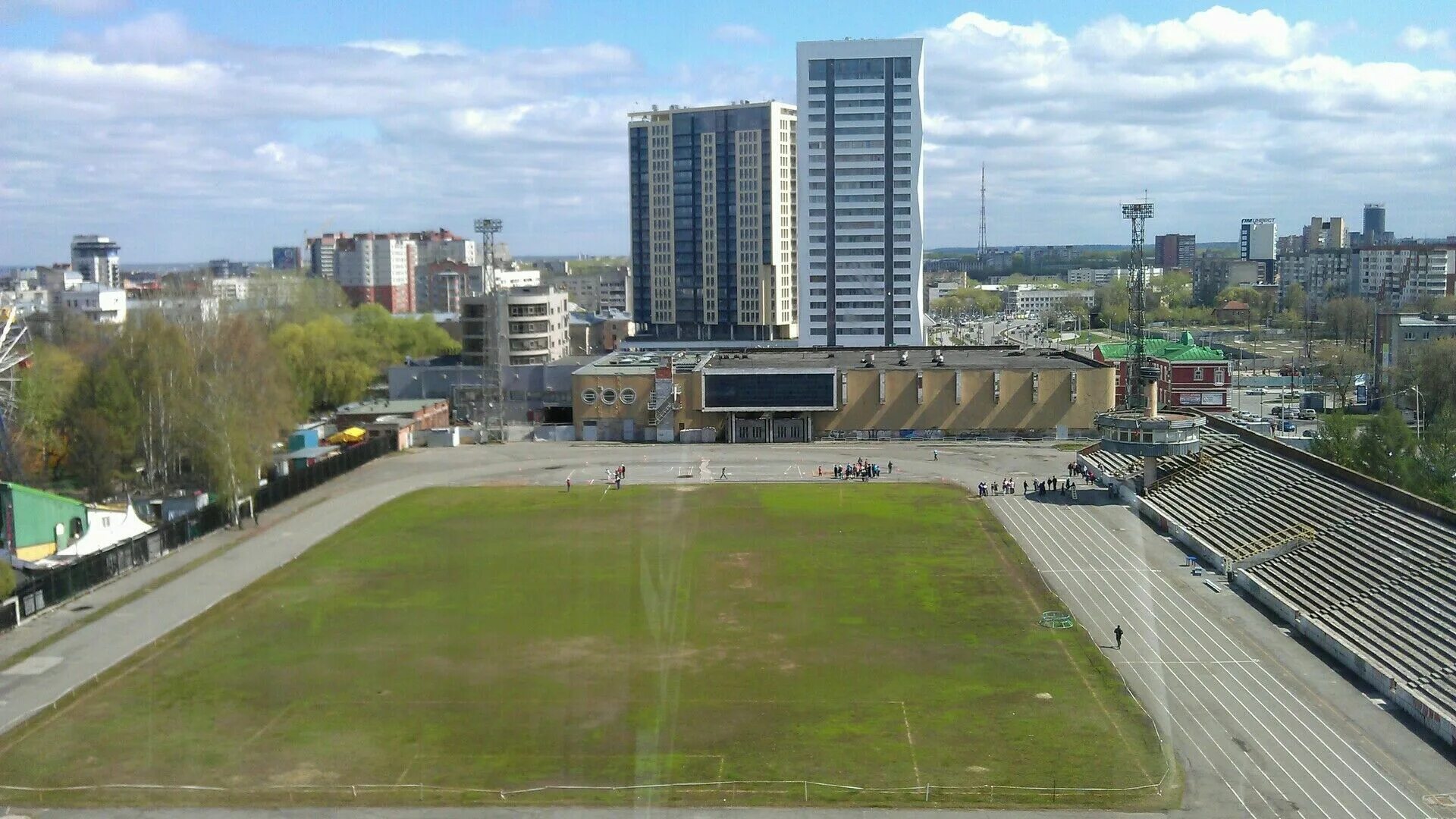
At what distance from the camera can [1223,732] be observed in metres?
18.0

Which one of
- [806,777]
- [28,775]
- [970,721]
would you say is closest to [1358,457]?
[970,721]

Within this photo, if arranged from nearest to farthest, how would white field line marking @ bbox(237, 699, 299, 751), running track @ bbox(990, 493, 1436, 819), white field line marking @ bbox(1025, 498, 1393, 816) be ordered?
running track @ bbox(990, 493, 1436, 819) < white field line marking @ bbox(1025, 498, 1393, 816) < white field line marking @ bbox(237, 699, 299, 751)

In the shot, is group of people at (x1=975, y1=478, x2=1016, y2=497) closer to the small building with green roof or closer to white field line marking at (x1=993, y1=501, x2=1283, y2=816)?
white field line marking at (x1=993, y1=501, x2=1283, y2=816)

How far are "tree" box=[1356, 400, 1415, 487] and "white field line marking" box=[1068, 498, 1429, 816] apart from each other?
976cm

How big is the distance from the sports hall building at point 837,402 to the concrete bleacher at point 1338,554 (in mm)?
12321

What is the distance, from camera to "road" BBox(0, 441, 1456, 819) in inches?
638

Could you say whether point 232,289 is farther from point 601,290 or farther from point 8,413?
point 601,290

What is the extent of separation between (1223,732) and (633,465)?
92.8ft

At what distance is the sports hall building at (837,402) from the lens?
49375mm

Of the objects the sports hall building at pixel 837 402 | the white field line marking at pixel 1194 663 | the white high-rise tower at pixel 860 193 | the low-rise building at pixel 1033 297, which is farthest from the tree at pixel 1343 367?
the low-rise building at pixel 1033 297

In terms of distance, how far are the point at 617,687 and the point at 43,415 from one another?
27.0 meters

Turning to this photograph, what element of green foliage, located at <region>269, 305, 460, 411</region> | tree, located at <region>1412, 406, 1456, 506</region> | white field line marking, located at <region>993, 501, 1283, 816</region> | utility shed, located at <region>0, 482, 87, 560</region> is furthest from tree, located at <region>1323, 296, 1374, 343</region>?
utility shed, located at <region>0, 482, 87, 560</region>

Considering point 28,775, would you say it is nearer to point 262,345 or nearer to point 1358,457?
point 262,345

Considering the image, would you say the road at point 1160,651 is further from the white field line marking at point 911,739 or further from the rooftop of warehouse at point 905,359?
the rooftop of warehouse at point 905,359
